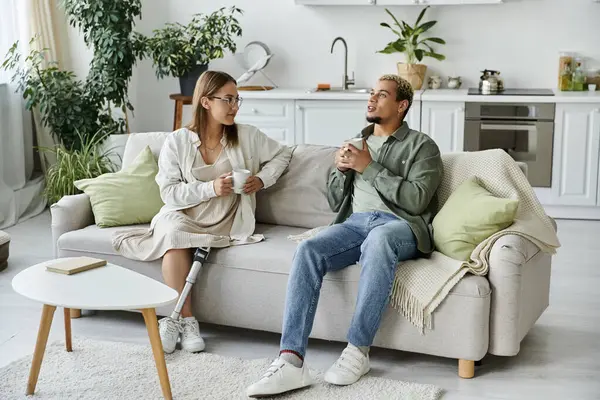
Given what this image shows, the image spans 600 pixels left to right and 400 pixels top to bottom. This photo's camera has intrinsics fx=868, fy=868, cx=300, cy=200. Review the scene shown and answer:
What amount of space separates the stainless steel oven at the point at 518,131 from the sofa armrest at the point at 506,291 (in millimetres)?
2701

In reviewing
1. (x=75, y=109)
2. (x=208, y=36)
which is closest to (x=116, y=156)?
(x=75, y=109)

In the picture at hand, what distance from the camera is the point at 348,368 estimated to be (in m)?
3.03

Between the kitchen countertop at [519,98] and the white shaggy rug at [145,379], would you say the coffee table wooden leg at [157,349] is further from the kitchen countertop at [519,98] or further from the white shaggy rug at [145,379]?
the kitchen countertop at [519,98]

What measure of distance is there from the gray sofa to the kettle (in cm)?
232

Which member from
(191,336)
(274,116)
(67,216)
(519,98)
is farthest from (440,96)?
(191,336)

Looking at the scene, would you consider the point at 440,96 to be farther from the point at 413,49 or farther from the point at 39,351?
the point at 39,351

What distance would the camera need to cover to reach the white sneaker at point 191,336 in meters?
3.33

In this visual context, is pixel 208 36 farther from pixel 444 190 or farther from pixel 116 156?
pixel 444 190

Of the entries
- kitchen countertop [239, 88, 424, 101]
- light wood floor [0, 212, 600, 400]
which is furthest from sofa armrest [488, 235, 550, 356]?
kitchen countertop [239, 88, 424, 101]

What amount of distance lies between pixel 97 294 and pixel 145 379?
483mm

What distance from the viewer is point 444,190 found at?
3445 millimetres

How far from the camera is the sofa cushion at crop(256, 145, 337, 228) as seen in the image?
3.73 metres

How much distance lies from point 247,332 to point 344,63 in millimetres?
3148

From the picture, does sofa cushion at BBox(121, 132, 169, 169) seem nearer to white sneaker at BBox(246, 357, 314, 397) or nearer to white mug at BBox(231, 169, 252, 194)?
white mug at BBox(231, 169, 252, 194)
